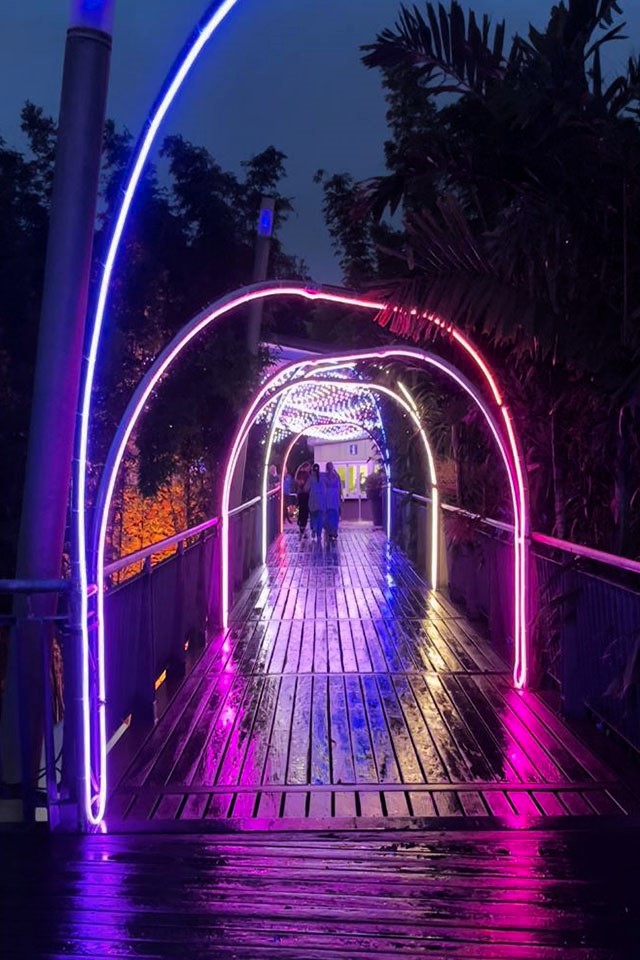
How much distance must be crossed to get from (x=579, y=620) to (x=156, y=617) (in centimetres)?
260

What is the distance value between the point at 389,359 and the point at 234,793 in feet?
16.6

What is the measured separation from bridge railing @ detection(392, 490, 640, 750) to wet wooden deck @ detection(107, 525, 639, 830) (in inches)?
9.9

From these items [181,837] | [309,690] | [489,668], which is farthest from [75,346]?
[489,668]

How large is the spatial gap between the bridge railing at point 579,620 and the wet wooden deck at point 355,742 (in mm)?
250

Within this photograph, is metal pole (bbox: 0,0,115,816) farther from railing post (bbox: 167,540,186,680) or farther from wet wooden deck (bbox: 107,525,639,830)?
railing post (bbox: 167,540,186,680)

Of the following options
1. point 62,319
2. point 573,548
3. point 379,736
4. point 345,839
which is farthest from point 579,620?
point 62,319

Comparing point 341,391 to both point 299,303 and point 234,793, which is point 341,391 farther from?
point 234,793

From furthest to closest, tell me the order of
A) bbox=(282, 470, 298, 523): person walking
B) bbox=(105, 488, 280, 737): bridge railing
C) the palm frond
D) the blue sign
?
bbox=(282, 470, 298, 523): person walking → the blue sign → the palm frond → bbox=(105, 488, 280, 737): bridge railing

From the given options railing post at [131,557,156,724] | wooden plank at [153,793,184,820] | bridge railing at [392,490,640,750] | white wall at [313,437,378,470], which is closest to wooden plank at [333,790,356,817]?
wooden plank at [153,793,184,820]

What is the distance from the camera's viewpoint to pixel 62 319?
4062mm

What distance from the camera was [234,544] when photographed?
11.0 meters

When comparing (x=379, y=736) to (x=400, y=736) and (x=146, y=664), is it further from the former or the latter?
(x=146, y=664)

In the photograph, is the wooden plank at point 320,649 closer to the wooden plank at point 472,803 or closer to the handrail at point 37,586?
the wooden plank at point 472,803

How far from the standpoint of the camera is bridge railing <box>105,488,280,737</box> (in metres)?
4.74
